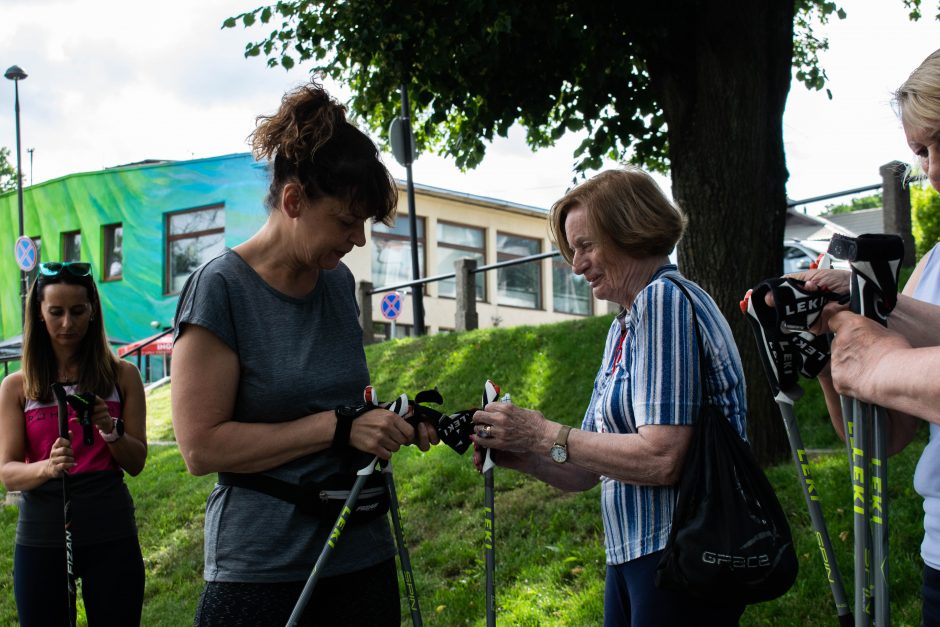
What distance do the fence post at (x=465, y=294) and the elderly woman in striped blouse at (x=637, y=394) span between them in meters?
9.63

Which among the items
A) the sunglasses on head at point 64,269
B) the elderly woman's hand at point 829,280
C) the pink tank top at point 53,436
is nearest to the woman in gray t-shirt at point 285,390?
the elderly woman's hand at point 829,280

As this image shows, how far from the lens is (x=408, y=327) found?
85.7ft

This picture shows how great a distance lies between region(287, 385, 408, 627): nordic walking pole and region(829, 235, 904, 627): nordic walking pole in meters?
1.27

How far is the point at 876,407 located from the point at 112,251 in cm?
2844

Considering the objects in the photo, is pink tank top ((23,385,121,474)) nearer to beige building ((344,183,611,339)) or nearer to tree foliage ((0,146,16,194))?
beige building ((344,183,611,339))

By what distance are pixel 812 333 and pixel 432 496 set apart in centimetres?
553

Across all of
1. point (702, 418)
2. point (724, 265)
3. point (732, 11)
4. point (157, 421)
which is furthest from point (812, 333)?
point (157, 421)

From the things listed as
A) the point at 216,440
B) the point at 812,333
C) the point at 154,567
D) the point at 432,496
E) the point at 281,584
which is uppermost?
the point at 812,333

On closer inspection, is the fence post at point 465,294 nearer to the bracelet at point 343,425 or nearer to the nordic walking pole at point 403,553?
the nordic walking pole at point 403,553

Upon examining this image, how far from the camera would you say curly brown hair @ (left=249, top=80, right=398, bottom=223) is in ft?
8.61

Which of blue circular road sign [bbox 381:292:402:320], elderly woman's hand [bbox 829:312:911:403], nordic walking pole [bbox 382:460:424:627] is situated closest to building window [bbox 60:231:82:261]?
blue circular road sign [bbox 381:292:402:320]

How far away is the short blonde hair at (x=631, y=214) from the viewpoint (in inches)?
108

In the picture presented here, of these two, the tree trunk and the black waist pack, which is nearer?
the black waist pack

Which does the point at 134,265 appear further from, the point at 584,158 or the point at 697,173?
the point at 697,173
